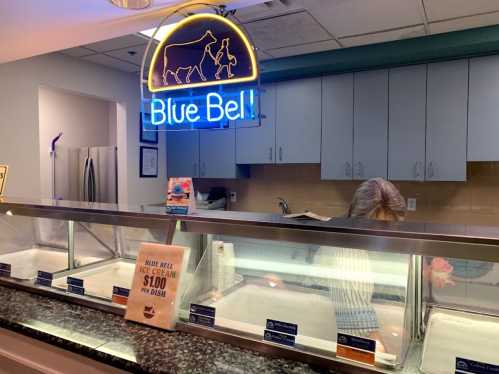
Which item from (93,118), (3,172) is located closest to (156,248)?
(3,172)

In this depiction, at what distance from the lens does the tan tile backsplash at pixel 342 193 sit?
3.55 metres

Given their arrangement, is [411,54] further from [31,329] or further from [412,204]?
[31,329]

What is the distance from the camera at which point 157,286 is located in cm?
121

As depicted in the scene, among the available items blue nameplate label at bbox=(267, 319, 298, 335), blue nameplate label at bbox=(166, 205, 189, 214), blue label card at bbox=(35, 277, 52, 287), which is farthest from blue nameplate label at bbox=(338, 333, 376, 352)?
blue label card at bbox=(35, 277, 52, 287)

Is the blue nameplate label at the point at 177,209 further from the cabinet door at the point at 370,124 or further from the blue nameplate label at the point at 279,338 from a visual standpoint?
the cabinet door at the point at 370,124

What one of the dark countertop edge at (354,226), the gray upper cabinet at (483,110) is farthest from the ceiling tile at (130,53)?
the gray upper cabinet at (483,110)

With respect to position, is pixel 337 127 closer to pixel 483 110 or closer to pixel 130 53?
pixel 483 110

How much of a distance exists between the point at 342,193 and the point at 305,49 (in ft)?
5.23

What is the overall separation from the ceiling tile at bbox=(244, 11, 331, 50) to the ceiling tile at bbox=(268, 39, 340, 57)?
10 centimetres

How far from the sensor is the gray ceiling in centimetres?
260

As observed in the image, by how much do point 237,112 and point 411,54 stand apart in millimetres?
2148

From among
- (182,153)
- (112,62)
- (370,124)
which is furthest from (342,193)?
(112,62)

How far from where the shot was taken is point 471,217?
11.8 feet

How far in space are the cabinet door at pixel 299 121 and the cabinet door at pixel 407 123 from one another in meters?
0.73
